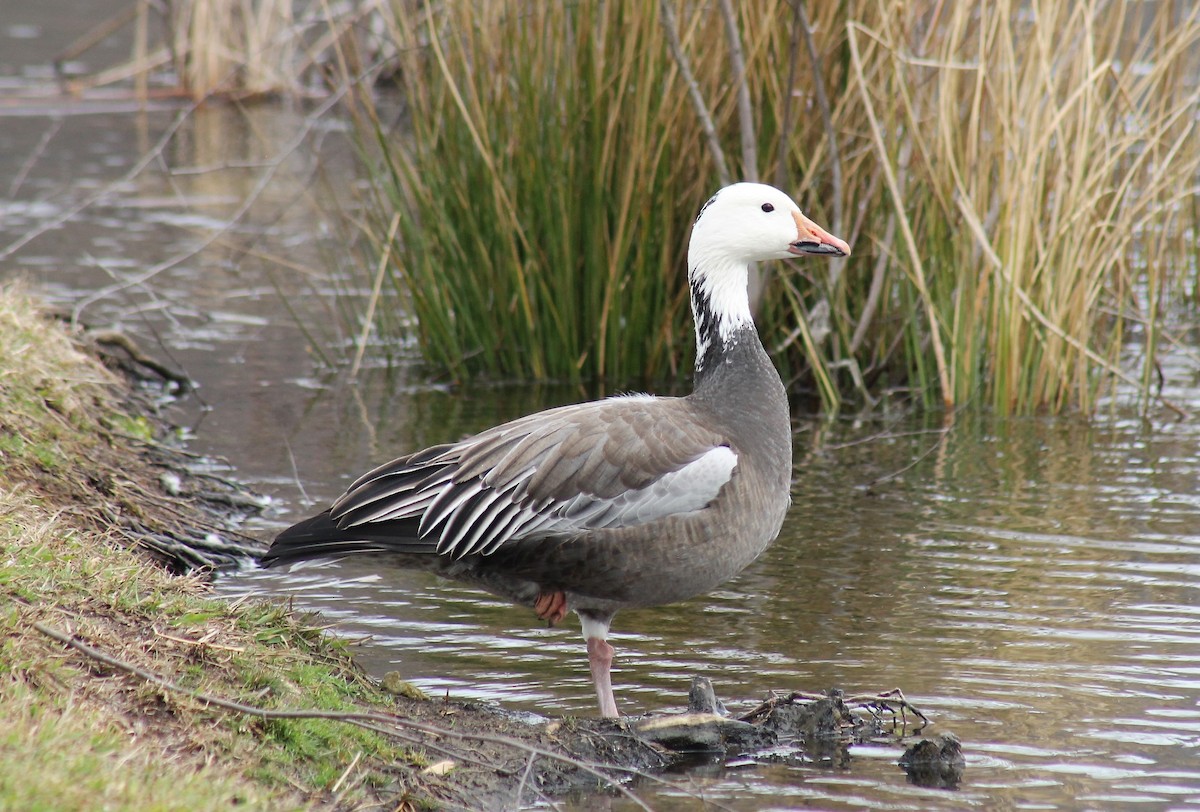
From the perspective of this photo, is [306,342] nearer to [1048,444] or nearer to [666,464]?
[1048,444]

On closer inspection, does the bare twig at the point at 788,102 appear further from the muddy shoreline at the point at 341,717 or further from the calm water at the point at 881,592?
the muddy shoreline at the point at 341,717

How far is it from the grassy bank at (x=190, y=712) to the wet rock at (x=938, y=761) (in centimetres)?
99

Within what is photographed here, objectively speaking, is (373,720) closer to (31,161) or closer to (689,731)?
(689,731)

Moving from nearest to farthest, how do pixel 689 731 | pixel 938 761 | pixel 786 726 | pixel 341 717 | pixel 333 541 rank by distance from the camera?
pixel 341 717 → pixel 938 761 → pixel 689 731 → pixel 786 726 → pixel 333 541

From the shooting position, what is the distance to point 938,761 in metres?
4.52

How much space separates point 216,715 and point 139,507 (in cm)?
238

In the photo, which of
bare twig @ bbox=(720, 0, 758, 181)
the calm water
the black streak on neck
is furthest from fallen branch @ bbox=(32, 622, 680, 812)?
bare twig @ bbox=(720, 0, 758, 181)

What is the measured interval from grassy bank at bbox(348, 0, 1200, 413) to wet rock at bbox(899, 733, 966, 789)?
404 centimetres

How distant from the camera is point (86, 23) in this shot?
2386 cm

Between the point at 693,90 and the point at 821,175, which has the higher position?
the point at 693,90

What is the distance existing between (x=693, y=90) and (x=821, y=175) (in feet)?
3.73

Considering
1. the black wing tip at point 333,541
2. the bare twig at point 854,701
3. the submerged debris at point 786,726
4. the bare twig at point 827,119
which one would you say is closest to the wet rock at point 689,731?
the submerged debris at point 786,726

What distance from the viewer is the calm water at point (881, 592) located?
15.3 ft

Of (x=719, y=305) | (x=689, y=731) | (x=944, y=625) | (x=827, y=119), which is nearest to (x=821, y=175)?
(x=827, y=119)
